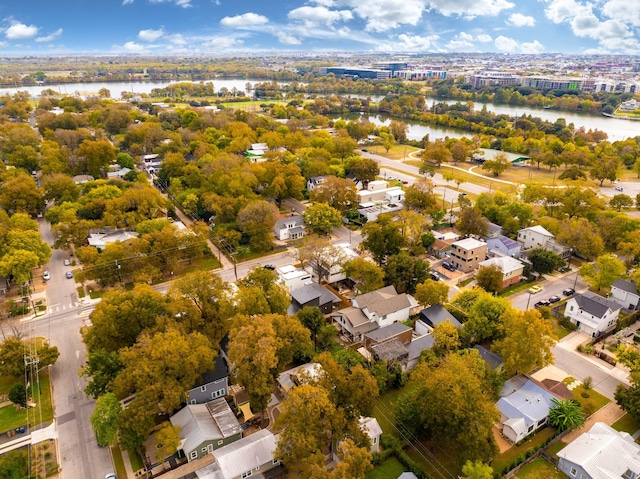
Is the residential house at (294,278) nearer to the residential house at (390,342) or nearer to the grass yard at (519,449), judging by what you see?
the residential house at (390,342)

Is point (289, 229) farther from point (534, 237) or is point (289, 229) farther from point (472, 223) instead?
point (534, 237)

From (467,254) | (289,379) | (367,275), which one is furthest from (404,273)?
(289,379)

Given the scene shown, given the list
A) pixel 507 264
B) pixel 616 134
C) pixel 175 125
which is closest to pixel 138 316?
pixel 507 264

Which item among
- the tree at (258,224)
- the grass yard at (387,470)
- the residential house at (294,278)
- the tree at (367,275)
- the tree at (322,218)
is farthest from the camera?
the tree at (322,218)

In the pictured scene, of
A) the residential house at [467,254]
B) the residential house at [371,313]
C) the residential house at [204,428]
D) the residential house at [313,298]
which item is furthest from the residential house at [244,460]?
the residential house at [467,254]

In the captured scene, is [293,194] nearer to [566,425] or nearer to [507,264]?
[507,264]

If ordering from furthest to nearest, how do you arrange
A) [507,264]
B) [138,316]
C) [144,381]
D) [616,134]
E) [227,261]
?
[616,134] → [227,261] → [507,264] → [138,316] → [144,381]
